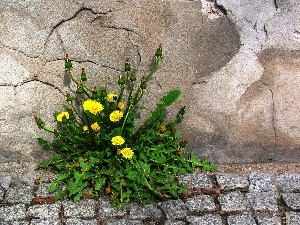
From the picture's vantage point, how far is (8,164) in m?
3.64

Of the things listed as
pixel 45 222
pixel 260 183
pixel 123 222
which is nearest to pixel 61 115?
pixel 45 222

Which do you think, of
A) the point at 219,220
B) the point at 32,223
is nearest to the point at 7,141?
the point at 32,223

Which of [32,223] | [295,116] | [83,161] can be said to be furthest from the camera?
[295,116]

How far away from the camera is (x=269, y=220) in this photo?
324 centimetres

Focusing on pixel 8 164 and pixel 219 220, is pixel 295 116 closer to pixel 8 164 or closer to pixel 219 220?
pixel 219 220

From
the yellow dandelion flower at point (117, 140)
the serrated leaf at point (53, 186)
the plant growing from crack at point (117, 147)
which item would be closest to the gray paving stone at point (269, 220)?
the plant growing from crack at point (117, 147)

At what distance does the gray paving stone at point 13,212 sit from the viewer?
10.5ft

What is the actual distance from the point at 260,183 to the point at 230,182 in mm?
199

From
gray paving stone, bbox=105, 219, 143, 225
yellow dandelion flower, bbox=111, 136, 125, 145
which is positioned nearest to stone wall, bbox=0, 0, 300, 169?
yellow dandelion flower, bbox=111, 136, 125, 145

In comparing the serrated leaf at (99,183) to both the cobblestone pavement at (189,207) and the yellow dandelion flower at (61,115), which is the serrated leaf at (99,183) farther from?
the yellow dandelion flower at (61,115)

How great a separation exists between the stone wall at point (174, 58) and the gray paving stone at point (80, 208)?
1.66 feet

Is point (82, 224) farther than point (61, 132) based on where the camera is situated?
No

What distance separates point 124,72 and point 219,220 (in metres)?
1.12

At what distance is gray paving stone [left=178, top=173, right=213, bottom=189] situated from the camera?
11.5ft
